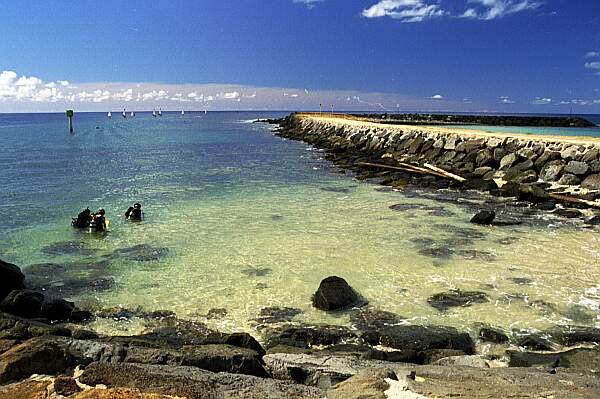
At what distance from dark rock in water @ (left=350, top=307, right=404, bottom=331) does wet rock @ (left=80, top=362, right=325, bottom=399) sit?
3401 millimetres

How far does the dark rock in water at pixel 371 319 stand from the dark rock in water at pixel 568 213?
9698mm

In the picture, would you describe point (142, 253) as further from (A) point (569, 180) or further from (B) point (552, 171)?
(B) point (552, 171)

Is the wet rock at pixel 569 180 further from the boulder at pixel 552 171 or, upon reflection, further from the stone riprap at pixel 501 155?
the boulder at pixel 552 171

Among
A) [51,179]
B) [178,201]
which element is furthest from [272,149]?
[178,201]

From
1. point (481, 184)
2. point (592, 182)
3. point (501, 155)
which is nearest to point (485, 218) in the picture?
point (481, 184)

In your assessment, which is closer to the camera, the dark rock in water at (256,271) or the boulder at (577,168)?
the dark rock in water at (256,271)

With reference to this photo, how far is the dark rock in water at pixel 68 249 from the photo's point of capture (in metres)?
11.3

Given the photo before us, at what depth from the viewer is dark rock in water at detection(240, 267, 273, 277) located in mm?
9688

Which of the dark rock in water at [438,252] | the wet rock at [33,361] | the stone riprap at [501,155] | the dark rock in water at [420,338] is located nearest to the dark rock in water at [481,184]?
the stone riprap at [501,155]

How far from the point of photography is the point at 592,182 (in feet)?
56.9

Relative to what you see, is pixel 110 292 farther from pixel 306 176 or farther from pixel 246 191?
pixel 306 176

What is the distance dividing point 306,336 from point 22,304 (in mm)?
4734

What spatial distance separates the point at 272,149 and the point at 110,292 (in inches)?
1315

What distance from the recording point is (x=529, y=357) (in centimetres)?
615
